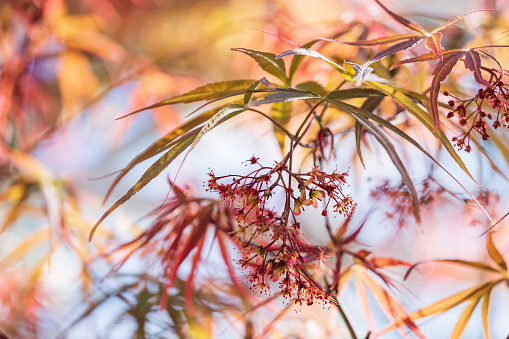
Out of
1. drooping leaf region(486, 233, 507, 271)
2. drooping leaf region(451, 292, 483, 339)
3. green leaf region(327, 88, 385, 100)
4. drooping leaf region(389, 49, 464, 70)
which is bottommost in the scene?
drooping leaf region(451, 292, 483, 339)

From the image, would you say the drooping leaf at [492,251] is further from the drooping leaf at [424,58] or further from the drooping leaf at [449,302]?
the drooping leaf at [424,58]

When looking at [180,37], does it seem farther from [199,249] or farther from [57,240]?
[199,249]

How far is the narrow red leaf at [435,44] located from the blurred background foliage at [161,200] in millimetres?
70

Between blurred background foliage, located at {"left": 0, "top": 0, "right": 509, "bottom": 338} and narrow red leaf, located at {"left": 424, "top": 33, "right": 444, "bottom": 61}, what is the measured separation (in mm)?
70

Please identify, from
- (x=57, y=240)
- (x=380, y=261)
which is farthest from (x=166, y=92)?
(x=380, y=261)

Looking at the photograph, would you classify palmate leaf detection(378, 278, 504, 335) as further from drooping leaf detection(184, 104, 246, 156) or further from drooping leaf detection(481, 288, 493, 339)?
drooping leaf detection(184, 104, 246, 156)

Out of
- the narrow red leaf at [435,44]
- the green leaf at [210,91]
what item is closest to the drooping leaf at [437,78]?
the narrow red leaf at [435,44]

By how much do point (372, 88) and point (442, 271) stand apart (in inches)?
29.2

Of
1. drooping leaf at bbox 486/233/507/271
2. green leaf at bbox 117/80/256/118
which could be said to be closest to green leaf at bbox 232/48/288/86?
green leaf at bbox 117/80/256/118

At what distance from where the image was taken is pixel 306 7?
41.1 inches

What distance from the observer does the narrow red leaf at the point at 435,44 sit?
253 mm

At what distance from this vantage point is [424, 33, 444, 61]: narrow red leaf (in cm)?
25

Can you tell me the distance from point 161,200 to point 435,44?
0.32m

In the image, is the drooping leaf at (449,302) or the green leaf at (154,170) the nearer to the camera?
the green leaf at (154,170)
